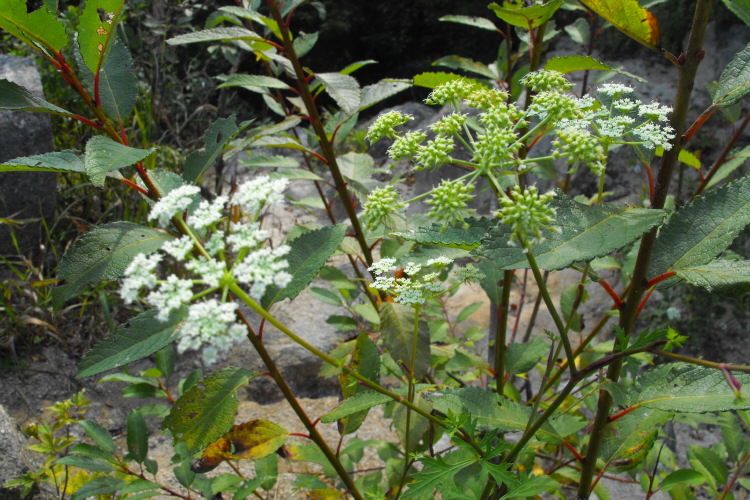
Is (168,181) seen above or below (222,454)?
above

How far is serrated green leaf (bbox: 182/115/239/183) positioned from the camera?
105cm

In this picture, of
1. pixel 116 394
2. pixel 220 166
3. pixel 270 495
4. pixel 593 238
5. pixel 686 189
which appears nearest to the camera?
pixel 593 238

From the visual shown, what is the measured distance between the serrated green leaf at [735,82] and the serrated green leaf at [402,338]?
70 centimetres

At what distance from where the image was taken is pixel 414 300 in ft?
3.09

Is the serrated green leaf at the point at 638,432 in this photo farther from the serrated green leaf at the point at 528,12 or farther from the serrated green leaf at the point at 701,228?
the serrated green leaf at the point at 528,12

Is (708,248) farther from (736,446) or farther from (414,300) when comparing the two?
(736,446)

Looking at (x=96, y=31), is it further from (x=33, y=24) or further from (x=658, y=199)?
(x=658, y=199)

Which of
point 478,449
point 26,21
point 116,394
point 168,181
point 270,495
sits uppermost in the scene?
point 26,21

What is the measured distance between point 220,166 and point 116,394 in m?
1.34

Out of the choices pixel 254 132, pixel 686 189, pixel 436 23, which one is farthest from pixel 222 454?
pixel 436 23

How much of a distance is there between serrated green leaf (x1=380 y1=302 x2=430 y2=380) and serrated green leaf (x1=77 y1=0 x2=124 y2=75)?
2.53 feet

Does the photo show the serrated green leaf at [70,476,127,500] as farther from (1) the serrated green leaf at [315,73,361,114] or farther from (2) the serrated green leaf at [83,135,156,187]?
(1) the serrated green leaf at [315,73,361,114]

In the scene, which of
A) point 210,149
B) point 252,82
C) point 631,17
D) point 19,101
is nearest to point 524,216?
point 631,17

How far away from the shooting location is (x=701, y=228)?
0.96 metres
